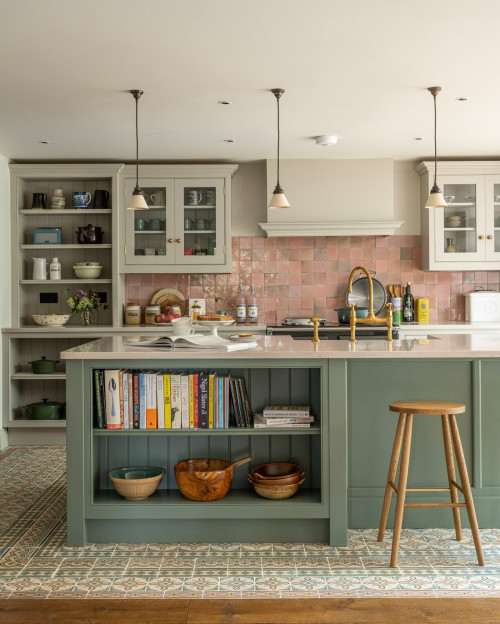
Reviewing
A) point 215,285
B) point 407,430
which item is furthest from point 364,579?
point 215,285

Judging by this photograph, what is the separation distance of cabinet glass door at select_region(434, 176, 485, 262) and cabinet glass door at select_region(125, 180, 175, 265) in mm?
2319

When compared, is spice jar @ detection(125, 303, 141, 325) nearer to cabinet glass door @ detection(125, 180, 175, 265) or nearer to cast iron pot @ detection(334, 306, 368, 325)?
cabinet glass door @ detection(125, 180, 175, 265)

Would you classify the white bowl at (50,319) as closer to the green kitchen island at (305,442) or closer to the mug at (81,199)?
the mug at (81,199)

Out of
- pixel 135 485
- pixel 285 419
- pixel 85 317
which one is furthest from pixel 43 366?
pixel 285 419

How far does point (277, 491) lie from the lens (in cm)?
314

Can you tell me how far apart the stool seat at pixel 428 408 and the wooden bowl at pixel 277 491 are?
62cm

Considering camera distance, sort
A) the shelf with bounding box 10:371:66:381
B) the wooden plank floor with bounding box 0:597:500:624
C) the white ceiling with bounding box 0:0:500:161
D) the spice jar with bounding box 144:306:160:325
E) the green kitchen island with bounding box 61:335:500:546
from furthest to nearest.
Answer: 1. the spice jar with bounding box 144:306:160:325
2. the shelf with bounding box 10:371:66:381
3. the green kitchen island with bounding box 61:335:500:546
4. the white ceiling with bounding box 0:0:500:161
5. the wooden plank floor with bounding box 0:597:500:624

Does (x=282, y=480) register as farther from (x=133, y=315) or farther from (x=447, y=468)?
(x=133, y=315)

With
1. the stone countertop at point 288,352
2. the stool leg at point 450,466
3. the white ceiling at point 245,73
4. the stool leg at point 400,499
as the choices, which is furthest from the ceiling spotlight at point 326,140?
the stool leg at point 400,499

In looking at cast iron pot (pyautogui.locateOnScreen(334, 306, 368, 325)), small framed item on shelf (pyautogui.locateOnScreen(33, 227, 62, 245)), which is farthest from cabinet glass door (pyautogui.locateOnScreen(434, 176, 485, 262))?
small framed item on shelf (pyautogui.locateOnScreen(33, 227, 62, 245))

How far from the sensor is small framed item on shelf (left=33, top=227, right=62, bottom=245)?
19.1 feet

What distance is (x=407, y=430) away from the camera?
2.99 meters

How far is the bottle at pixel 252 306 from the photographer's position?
5.89 metres

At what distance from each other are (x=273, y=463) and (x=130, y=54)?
218 centimetres
